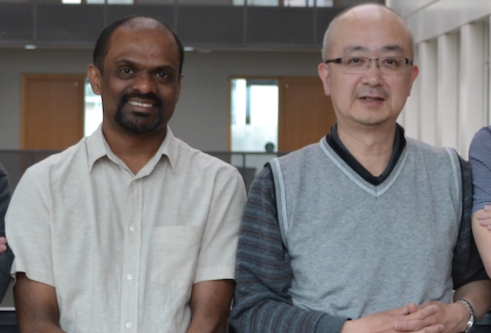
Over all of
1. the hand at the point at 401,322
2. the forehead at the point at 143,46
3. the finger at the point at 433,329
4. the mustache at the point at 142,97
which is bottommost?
the finger at the point at 433,329

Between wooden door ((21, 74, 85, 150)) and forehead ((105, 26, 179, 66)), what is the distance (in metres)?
20.9

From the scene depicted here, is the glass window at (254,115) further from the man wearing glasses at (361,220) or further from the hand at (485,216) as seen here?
the hand at (485,216)

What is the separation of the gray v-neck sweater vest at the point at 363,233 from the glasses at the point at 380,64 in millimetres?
344

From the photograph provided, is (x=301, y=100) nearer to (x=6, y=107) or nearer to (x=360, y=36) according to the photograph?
(x=6, y=107)

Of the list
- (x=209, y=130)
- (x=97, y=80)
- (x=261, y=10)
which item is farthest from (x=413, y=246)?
(x=209, y=130)

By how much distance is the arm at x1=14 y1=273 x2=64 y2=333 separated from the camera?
→ 3342 mm

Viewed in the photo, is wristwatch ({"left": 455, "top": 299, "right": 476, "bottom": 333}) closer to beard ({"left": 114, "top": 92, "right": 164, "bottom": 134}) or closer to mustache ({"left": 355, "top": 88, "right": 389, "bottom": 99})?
mustache ({"left": 355, "top": 88, "right": 389, "bottom": 99})

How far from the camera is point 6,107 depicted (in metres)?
24.0

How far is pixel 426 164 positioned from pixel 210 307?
1.01 m

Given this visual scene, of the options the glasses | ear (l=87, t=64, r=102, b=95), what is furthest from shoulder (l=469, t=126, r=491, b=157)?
ear (l=87, t=64, r=102, b=95)

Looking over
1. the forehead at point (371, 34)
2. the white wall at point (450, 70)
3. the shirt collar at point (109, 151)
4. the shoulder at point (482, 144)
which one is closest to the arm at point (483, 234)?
the shoulder at point (482, 144)

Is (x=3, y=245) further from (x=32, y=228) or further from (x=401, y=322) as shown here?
(x=401, y=322)

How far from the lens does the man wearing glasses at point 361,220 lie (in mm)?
3287

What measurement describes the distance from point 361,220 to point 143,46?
1099mm
